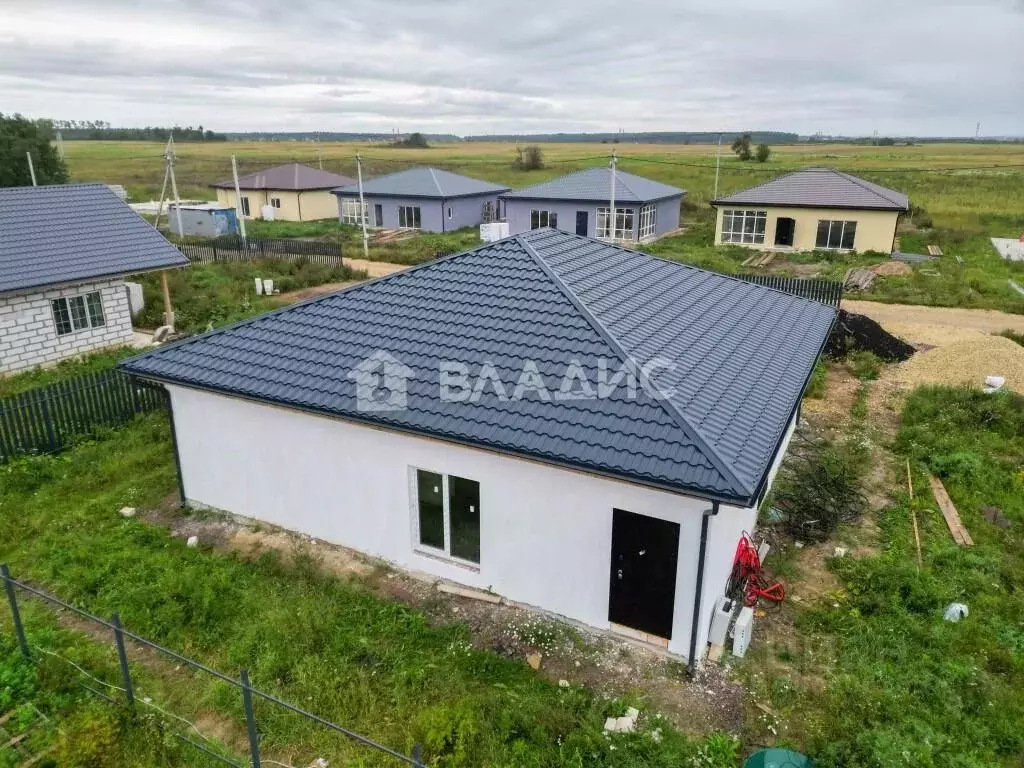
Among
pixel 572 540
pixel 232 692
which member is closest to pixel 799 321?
pixel 572 540

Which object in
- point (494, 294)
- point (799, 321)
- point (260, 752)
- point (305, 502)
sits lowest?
point (260, 752)

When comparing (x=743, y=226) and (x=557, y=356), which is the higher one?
(x=557, y=356)

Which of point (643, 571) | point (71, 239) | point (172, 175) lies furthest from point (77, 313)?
point (643, 571)

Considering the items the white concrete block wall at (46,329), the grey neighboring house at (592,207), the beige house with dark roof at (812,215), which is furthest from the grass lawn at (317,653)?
the beige house with dark roof at (812,215)

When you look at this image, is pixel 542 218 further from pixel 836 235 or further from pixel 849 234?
pixel 849 234

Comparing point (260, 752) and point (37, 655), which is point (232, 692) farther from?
point (37, 655)

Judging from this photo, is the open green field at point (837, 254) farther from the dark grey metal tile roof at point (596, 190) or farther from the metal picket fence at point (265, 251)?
the metal picket fence at point (265, 251)
